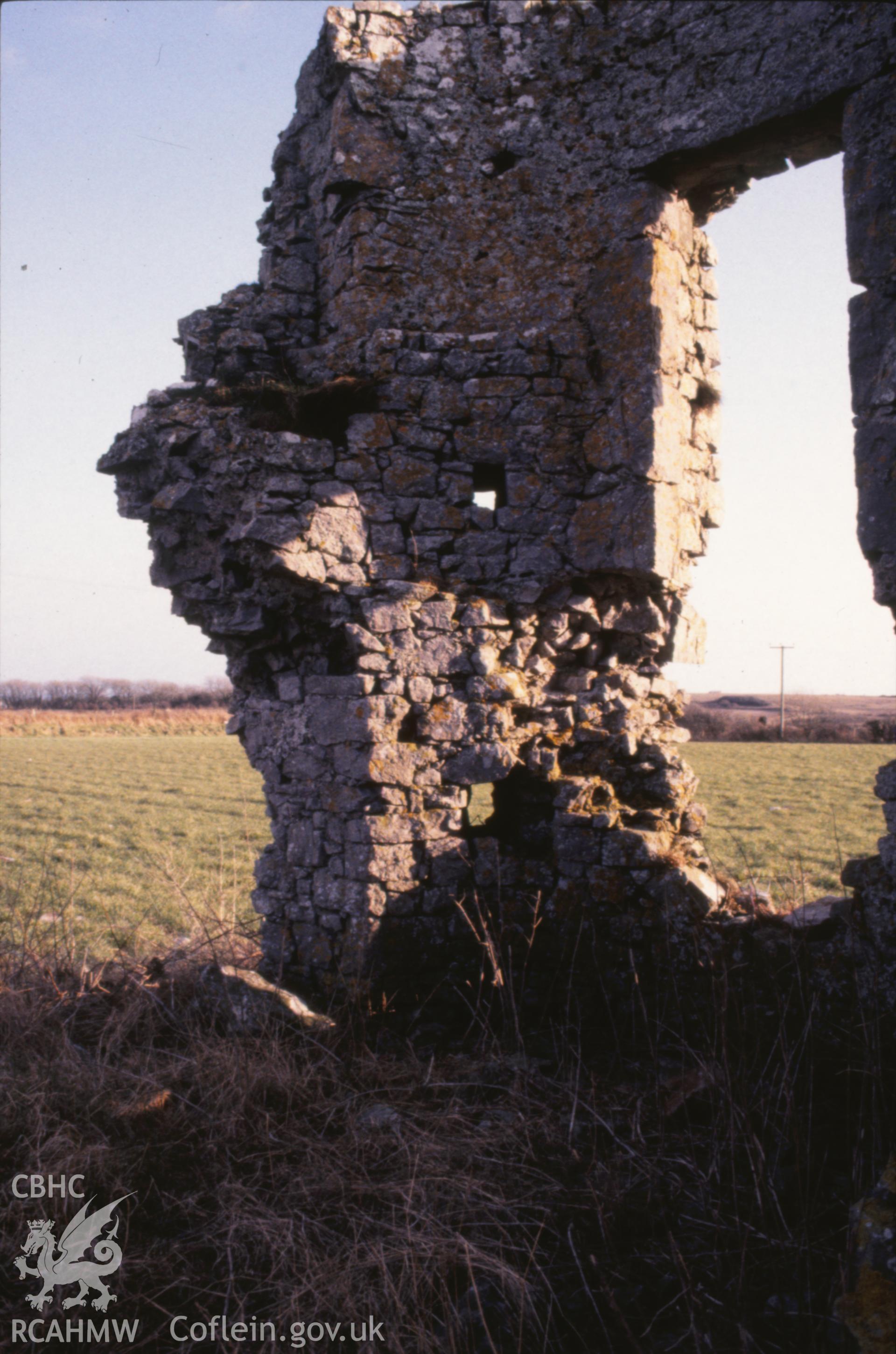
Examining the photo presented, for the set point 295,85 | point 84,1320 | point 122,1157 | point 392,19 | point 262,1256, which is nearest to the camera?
point 84,1320

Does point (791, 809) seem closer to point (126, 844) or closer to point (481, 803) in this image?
point (481, 803)

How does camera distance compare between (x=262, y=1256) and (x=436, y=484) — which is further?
(x=436, y=484)

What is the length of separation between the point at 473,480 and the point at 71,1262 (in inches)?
144

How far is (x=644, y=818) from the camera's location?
4.54 meters

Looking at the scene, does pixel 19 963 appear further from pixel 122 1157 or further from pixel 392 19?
pixel 392 19

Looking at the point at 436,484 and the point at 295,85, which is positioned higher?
the point at 295,85

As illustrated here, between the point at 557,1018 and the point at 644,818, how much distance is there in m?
1.08

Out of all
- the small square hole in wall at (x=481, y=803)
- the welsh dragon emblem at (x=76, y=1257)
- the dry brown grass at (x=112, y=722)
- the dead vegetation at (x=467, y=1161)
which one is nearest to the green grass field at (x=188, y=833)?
the dead vegetation at (x=467, y=1161)

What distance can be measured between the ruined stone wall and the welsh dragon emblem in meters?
1.61

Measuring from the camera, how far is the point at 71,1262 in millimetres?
2764

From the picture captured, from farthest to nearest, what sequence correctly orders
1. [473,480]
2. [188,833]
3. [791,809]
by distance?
[188,833]
[791,809]
[473,480]

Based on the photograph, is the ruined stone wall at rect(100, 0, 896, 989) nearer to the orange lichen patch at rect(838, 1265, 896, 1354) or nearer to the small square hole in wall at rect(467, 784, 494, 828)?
the orange lichen patch at rect(838, 1265, 896, 1354)

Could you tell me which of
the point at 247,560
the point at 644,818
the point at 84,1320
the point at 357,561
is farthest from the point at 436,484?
the point at 84,1320

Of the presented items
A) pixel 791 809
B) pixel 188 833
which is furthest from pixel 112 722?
pixel 791 809
